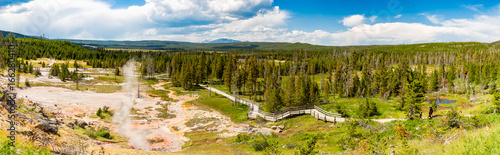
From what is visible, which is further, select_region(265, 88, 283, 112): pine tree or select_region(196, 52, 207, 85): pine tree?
select_region(196, 52, 207, 85): pine tree

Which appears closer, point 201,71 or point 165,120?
point 165,120

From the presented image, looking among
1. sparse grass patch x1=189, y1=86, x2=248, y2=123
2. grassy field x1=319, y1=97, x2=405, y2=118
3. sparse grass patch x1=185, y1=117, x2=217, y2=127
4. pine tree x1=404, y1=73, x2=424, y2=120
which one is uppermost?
pine tree x1=404, y1=73, x2=424, y2=120

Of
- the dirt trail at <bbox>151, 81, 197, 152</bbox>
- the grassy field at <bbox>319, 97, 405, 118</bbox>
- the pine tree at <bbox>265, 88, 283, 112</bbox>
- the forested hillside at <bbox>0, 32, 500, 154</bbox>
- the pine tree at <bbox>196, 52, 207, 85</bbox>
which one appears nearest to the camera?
the forested hillside at <bbox>0, 32, 500, 154</bbox>

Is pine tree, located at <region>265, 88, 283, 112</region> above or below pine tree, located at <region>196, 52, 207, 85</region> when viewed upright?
below

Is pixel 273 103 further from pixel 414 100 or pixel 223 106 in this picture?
pixel 414 100

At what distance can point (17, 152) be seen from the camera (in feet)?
46.2

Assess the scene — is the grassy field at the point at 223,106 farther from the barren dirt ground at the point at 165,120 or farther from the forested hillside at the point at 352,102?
the barren dirt ground at the point at 165,120

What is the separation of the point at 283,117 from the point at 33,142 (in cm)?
4213

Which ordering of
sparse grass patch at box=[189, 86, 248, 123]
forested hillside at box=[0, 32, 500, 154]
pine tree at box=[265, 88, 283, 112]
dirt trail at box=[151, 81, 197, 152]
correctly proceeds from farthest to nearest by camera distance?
sparse grass patch at box=[189, 86, 248, 123] → pine tree at box=[265, 88, 283, 112] → dirt trail at box=[151, 81, 197, 152] → forested hillside at box=[0, 32, 500, 154]

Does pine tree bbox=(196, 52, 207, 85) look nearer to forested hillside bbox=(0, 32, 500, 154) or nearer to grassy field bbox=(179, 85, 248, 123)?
forested hillside bbox=(0, 32, 500, 154)

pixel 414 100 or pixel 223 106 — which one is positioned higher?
pixel 414 100

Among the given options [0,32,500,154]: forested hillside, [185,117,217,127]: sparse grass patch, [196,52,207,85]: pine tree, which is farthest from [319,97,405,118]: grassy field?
[196,52,207,85]: pine tree

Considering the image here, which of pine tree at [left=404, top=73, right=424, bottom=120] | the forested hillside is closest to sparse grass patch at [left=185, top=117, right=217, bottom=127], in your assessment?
the forested hillside

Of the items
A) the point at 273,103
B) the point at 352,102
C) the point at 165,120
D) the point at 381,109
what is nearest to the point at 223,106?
the point at 273,103
